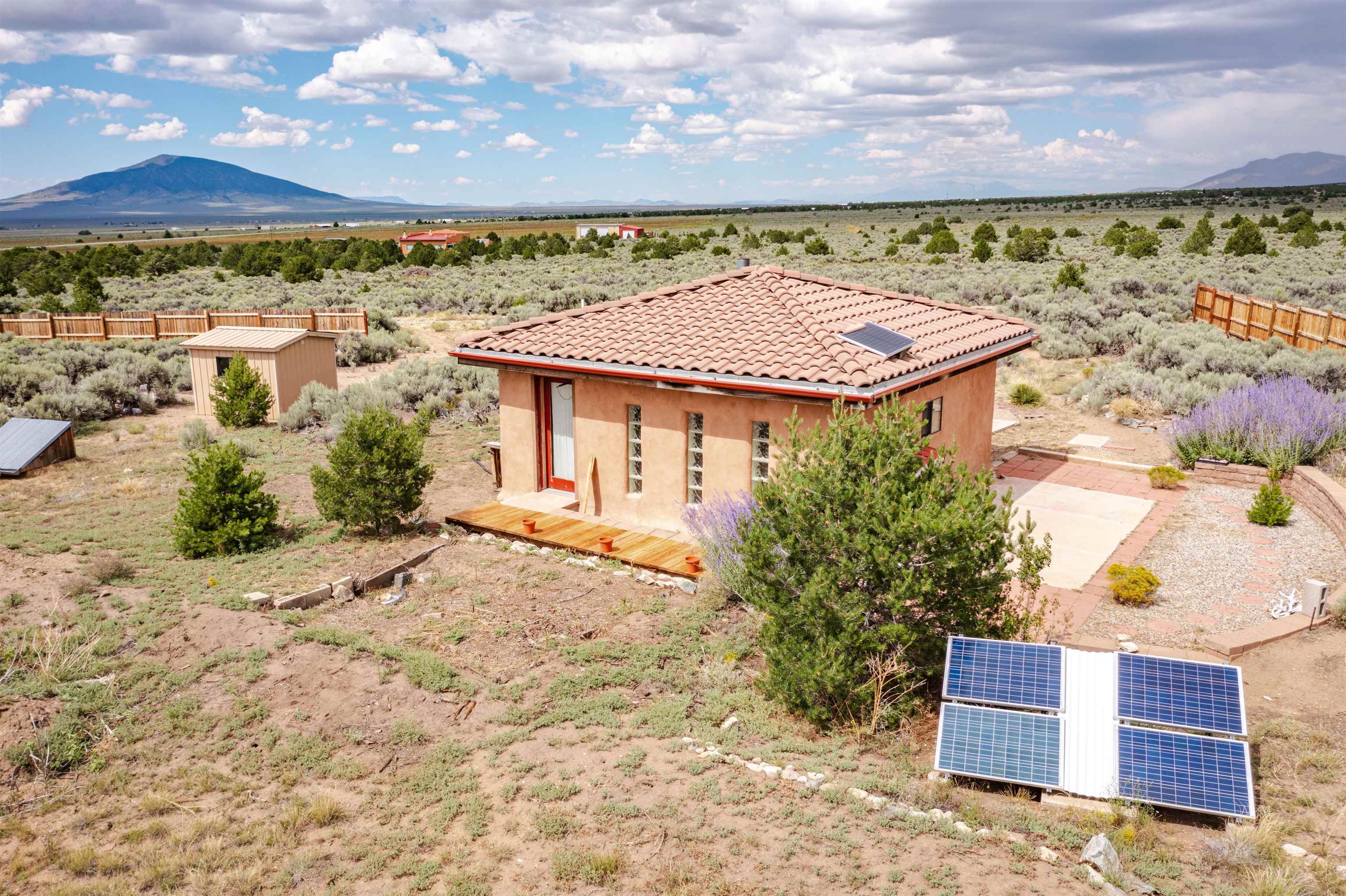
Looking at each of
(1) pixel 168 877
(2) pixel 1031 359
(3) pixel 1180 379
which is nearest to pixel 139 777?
(1) pixel 168 877

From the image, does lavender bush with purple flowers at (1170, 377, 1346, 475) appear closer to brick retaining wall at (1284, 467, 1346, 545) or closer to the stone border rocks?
brick retaining wall at (1284, 467, 1346, 545)

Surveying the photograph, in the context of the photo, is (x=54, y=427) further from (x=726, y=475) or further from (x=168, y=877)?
(x=168, y=877)

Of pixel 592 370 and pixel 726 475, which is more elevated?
pixel 592 370

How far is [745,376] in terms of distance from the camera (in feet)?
37.3

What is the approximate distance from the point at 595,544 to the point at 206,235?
18177 centimetres

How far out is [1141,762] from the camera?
6324 mm

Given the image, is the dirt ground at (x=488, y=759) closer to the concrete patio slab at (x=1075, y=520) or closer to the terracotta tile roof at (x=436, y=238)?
the concrete patio slab at (x=1075, y=520)

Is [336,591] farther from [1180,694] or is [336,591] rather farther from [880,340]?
[1180,694]

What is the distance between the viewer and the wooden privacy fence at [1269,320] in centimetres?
2012

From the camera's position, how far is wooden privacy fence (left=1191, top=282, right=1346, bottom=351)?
66.0 ft

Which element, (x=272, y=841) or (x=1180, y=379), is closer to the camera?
(x=272, y=841)

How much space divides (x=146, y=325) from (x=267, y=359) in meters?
11.9

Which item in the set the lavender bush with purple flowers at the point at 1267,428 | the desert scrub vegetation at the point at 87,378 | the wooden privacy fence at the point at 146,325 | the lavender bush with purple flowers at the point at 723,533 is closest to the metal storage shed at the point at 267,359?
the desert scrub vegetation at the point at 87,378

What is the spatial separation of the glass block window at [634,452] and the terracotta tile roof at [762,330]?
0.93 metres
